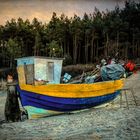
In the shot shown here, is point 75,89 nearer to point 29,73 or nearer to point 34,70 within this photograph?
point 34,70

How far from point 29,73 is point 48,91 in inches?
68.9

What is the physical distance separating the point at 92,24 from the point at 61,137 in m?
70.3

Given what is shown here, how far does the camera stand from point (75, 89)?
2461 centimetres

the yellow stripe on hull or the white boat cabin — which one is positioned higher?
the white boat cabin

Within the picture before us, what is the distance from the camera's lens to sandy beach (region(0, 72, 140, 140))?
1734 centimetres

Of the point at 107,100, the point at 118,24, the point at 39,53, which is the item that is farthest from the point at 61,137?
the point at 39,53

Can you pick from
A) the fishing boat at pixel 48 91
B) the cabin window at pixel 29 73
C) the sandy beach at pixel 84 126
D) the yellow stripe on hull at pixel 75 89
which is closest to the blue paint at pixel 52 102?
the fishing boat at pixel 48 91

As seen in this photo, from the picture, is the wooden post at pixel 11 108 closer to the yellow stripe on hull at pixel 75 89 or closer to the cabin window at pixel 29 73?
the yellow stripe on hull at pixel 75 89

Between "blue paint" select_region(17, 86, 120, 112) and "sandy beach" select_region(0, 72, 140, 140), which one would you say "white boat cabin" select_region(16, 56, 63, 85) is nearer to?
"blue paint" select_region(17, 86, 120, 112)

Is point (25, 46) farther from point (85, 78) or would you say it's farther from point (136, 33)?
point (85, 78)

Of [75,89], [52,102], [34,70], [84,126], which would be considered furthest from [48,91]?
[84,126]

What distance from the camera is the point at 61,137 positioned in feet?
57.7

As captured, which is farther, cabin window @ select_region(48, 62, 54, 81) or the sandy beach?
cabin window @ select_region(48, 62, 54, 81)

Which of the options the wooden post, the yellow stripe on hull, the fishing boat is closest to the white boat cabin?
the fishing boat
